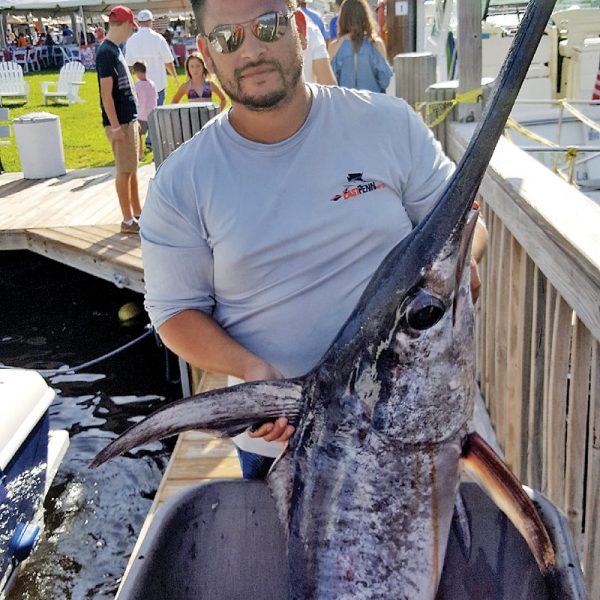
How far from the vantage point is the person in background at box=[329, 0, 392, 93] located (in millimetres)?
6914

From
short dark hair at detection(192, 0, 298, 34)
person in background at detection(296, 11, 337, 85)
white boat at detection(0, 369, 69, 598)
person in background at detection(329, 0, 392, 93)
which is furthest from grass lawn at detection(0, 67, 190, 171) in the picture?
short dark hair at detection(192, 0, 298, 34)

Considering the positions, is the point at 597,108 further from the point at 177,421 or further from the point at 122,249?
the point at 177,421

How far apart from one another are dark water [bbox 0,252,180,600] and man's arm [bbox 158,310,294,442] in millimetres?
872

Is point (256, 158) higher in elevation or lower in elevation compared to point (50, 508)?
higher

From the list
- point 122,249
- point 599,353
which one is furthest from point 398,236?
point 122,249

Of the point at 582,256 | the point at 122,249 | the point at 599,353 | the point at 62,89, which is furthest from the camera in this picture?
the point at 62,89

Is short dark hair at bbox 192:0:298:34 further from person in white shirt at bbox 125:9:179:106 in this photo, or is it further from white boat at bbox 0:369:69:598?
person in white shirt at bbox 125:9:179:106

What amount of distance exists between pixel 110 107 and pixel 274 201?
525 cm

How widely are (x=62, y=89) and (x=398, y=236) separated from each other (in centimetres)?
2149

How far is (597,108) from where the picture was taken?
8.88 m

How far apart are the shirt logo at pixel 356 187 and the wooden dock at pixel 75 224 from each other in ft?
15.3

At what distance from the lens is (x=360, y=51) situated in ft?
22.9

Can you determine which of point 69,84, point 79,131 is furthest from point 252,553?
point 69,84

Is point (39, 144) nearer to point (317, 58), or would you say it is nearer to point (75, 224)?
point (75, 224)
